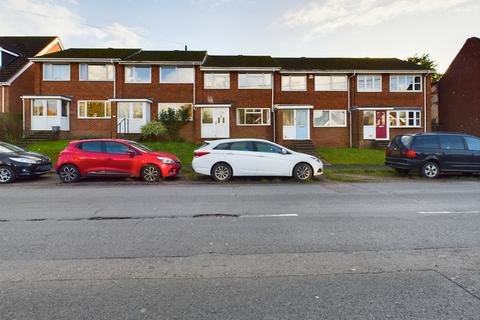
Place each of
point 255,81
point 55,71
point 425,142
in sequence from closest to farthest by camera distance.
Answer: point 425,142, point 55,71, point 255,81

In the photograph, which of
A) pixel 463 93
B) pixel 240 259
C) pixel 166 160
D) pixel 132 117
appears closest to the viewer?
pixel 240 259

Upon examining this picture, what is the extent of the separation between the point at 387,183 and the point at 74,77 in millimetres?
23581

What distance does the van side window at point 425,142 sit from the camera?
14.4m

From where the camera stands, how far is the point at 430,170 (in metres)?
14.4

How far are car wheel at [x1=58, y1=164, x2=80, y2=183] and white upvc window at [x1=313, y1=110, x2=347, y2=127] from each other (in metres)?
19.3

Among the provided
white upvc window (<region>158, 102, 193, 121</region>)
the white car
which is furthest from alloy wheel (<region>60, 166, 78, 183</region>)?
white upvc window (<region>158, 102, 193, 121</region>)

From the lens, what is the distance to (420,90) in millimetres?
28719

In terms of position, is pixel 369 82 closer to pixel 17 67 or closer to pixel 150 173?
pixel 150 173

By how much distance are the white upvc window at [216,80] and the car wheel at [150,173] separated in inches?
606

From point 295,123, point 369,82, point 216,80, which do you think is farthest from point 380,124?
point 216,80

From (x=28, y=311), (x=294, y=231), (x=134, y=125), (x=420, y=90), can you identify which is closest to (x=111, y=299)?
(x=28, y=311)

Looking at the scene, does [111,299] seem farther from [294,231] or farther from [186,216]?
[186,216]

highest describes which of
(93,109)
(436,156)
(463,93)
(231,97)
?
(463,93)

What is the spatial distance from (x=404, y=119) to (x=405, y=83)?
9.46 ft
